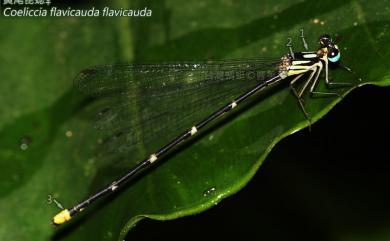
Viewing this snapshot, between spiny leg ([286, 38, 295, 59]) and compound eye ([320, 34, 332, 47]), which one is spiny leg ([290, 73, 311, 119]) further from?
compound eye ([320, 34, 332, 47])

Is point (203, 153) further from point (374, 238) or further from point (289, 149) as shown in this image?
point (374, 238)

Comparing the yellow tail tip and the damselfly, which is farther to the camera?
the damselfly

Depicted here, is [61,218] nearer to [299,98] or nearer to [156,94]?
[156,94]

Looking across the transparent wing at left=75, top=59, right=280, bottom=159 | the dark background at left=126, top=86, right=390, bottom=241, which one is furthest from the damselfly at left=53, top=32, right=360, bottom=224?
the dark background at left=126, top=86, right=390, bottom=241

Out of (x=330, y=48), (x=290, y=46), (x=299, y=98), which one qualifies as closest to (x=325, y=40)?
(x=330, y=48)

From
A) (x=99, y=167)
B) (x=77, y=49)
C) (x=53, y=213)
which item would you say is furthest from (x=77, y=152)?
(x=77, y=49)

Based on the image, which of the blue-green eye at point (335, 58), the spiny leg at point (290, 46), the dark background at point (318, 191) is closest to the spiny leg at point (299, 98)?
the spiny leg at point (290, 46)
